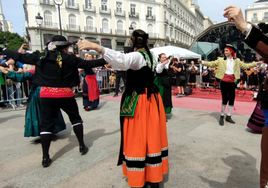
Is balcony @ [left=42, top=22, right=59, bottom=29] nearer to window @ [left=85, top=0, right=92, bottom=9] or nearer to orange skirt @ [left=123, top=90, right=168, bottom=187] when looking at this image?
window @ [left=85, top=0, right=92, bottom=9]

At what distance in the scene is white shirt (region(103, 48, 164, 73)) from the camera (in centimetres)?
194

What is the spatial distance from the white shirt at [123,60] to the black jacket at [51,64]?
3.01 ft

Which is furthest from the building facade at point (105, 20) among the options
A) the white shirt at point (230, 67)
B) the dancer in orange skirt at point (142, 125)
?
the dancer in orange skirt at point (142, 125)

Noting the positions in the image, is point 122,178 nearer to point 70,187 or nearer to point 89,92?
point 70,187

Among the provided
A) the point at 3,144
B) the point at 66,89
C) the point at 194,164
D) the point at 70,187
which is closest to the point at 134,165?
the point at 70,187

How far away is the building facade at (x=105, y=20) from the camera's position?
3116 cm

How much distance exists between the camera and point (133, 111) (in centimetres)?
225

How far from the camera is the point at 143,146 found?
2.23 meters

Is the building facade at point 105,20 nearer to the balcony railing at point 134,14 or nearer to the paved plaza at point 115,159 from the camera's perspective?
the balcony railing at point 134,14

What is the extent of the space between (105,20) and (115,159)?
125 ft

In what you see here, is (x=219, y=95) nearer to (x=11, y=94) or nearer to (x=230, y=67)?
(x=230, y=67)

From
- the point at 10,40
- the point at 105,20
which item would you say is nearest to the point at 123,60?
the point at 105,20

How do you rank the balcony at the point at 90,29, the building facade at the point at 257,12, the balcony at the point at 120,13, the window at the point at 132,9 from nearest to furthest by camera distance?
the balcony at the point at 90,29 < the balcony at the point at 120,13 < the window at the point at 132,9 < the building facade at the point at 257,12

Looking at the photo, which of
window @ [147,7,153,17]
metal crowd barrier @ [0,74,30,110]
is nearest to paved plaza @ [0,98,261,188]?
metal crowd barrier @ [0,74,30,110]
